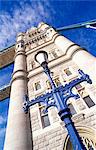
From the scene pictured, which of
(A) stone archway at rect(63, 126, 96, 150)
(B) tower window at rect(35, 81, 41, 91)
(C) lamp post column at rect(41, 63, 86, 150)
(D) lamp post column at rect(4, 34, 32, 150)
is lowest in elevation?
(C) lamp post column at rect(41, 63, 86, 150)

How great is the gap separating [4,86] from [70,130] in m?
18.3

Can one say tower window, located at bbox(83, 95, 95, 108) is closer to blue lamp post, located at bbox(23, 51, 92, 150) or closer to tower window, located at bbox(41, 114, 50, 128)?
tower window, located at bbox(41, 114, 50, 128)

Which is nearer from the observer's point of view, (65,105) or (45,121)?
(65,105)

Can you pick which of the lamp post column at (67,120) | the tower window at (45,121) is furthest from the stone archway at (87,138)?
the lamp post column at (67,120)

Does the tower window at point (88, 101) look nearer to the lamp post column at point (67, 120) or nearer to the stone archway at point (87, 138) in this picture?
the stone archway at point (87, 138)

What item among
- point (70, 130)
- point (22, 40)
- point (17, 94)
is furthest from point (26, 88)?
point (22, 40)

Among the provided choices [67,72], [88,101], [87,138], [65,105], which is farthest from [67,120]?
[67,72]

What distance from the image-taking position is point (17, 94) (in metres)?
12.2

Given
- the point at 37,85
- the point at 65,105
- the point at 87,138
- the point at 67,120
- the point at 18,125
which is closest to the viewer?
the point at 67,120

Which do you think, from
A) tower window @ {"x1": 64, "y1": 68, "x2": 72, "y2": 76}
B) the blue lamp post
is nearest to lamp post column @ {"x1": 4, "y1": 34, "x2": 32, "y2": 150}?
tower window @ {"x1": 64, "y1": 68, "x2": 72, "y2": 76}

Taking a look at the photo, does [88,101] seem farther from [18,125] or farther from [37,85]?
[37,85]

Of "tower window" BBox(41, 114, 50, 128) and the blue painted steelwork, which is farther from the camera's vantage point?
"tower window" BBox(41, 114, 50, 128)

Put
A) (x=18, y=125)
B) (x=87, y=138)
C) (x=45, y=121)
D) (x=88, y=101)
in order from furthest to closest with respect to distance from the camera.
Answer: (x=45, y=121) → (x=88, y=101) → (x=18, y=125) → (x=87, y=138)

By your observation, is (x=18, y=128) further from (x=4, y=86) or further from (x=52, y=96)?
(x=4, y=86)
